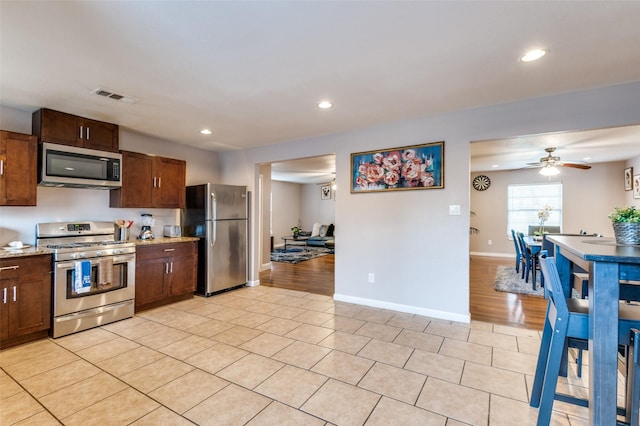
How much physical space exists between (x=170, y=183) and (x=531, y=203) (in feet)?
27.9

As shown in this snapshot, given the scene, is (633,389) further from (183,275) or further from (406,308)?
(183,275)

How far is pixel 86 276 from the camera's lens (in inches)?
124

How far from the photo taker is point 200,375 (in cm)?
234

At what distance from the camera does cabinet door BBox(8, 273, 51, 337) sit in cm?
278

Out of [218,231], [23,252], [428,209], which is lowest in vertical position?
[23,252]

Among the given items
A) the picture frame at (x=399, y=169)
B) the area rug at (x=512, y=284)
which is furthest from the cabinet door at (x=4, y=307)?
the area rug at (x=512, y=284)

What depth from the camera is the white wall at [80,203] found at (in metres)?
3.24

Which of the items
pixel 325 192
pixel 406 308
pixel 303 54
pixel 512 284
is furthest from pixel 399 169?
pixel 325 192

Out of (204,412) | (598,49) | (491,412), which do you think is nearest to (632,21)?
(598,49)

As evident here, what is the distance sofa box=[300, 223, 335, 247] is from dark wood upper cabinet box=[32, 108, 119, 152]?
6.66 meters

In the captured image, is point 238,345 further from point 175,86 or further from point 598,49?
point 598,49

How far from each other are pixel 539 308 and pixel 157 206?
5.42m

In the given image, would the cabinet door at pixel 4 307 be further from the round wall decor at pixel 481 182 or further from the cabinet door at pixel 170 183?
the round wall decor at pixel 481 182

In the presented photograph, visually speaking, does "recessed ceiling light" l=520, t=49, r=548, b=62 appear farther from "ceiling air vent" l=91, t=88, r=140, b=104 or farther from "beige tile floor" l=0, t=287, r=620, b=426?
"ceiling air vent" l=91, t=88, r=140, b=104
